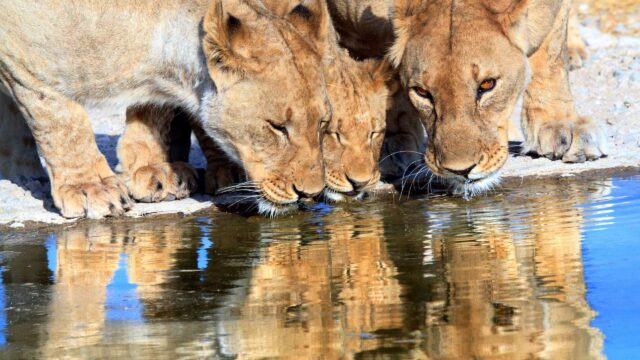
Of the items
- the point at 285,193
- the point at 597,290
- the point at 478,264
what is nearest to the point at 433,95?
the point at 285,193

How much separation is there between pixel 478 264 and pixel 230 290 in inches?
35.1

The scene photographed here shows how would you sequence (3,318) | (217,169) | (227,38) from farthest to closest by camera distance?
(217,169) < (227,38) < (3,318)

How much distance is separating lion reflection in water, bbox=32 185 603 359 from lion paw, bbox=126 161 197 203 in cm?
56

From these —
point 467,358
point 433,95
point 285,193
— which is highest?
point 433,95

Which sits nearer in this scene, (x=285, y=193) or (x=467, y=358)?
(x=467, y=358)

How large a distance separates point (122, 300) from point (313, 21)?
7.25 feet

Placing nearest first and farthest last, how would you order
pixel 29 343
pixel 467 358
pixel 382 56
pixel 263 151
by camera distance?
1. pixel 467 358
2. pixel 29 343
3. pixel 263 151
4. pixel 382 56

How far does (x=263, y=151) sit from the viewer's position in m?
6.00

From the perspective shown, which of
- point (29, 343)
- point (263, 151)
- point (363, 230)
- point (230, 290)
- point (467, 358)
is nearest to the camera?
point (467, 358)

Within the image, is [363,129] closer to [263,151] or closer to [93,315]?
[263,151]

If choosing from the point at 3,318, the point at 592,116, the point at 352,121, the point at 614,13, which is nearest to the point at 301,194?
the point at 352,121

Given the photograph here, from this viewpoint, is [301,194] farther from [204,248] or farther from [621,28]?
[621,28]

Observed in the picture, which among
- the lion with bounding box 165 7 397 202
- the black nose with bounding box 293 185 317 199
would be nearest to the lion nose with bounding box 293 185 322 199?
the black nose with bounding box 293 185 317 199

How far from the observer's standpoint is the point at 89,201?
20.5ft
